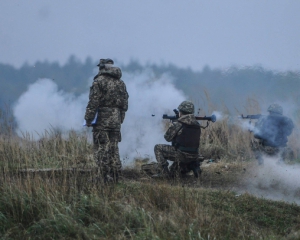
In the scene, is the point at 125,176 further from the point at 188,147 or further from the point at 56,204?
the point at 56,204

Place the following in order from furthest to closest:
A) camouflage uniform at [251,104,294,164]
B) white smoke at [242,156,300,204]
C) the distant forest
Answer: the distant forest < camouflage uniform at [251,104,294,164] < white smoke at [242,156,300,204]

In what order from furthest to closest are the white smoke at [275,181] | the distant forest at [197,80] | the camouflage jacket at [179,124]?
the distant forest at [197,80] < the camouflage jacket at [179,124] < the white smoke at [275,181]

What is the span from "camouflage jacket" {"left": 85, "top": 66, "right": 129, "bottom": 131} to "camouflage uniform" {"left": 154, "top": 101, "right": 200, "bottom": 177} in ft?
5.27

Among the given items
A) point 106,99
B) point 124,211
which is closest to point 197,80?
point 106,99

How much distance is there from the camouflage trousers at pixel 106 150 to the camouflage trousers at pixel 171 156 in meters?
1.60

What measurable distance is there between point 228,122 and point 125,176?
180 inches

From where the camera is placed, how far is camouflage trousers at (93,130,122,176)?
31.8 ft

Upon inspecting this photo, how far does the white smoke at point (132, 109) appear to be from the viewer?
13477 millimetres

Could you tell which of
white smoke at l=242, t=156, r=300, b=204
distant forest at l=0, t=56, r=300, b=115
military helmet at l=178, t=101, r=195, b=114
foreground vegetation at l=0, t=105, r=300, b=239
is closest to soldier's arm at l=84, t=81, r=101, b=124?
foreground vegetation at l=0, t=105, r=300, b=239

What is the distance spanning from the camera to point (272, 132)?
41.0 ft

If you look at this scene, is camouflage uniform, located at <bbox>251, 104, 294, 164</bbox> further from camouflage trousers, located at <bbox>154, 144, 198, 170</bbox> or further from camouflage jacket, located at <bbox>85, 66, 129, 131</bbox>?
camouflage jacket, located at <bbox>85, 66, 129, 131</bbox>

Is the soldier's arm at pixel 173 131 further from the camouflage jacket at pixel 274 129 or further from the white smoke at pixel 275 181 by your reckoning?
the camouflage jacket at pixel 274 129

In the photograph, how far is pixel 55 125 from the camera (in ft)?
42.6

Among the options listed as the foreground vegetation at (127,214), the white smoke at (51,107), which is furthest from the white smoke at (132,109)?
the foreground vegetation at (127,214)
